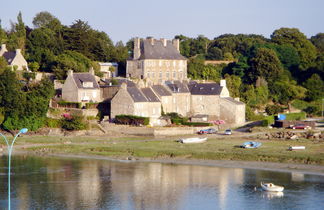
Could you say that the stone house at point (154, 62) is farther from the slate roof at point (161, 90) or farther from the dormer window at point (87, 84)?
the dormer window at point (87, 84)

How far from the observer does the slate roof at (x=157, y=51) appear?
74.2m

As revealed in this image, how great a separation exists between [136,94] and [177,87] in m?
6.60

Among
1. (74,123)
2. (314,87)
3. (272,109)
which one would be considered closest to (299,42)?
(314,87)

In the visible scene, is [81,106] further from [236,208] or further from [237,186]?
[236,208]

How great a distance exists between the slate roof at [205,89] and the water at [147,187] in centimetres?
2080

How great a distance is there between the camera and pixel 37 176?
43688mm

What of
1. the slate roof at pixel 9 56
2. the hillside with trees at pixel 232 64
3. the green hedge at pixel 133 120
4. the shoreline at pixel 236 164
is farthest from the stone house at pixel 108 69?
the shoreline at pixel 236 164

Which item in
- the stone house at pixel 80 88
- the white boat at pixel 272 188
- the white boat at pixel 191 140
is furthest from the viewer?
the stone house at pixel 80 88

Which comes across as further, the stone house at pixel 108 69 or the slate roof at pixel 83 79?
the stone house at pixel 108 69

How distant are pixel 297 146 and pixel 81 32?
127ft

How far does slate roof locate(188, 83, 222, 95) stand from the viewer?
222ft

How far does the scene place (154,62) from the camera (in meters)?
74.3

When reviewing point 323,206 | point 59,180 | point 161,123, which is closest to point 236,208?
point 323,206

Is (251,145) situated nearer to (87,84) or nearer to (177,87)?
(177,87)
